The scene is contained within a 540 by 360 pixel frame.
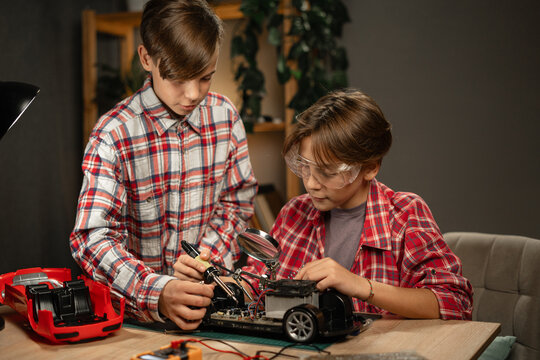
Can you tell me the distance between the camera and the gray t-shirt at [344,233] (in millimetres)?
1598

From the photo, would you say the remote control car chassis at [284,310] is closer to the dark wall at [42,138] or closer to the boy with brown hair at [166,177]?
the boy with brown hair at [166,177]

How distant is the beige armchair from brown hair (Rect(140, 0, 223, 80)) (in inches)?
46.8

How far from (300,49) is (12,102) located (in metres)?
1.87

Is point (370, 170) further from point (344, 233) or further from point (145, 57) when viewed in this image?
point (145, 57)

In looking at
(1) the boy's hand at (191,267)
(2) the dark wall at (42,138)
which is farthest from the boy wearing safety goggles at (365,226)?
(2) the dark wall at (42,138)

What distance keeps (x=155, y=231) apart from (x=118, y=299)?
329 millimetres

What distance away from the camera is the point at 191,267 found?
133 cm

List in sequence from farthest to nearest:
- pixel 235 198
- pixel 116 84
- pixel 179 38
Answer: pixel 116 84
pixel 235 198
pixel 179 38

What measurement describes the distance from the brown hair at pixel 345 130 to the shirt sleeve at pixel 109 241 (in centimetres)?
51

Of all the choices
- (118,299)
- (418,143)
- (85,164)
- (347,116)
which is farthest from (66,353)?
(418,143)

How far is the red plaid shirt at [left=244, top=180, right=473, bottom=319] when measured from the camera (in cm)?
138

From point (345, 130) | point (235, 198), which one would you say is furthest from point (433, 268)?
point (235, 198)

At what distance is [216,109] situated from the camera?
1775 millimetres

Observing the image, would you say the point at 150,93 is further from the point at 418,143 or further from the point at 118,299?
the point at 418,143
